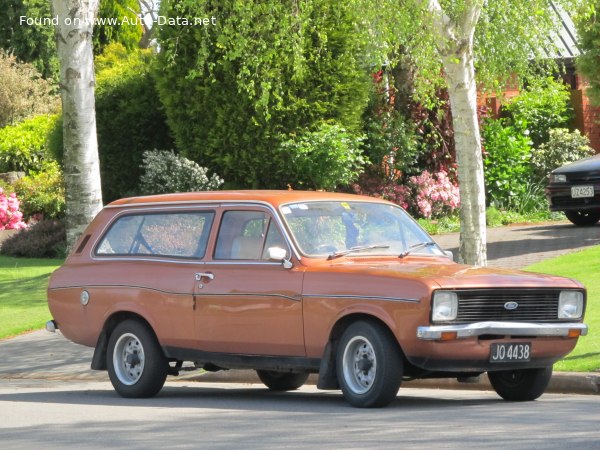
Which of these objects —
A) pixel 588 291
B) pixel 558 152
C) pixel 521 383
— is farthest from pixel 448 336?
pixel 558 152

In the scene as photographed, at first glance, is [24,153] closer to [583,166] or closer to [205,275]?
[583,166]

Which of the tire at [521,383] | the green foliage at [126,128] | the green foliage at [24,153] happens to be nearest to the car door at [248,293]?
the tire at [521,383]

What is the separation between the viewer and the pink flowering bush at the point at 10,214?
96.4 feet

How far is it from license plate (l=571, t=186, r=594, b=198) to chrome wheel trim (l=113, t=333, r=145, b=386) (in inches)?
536

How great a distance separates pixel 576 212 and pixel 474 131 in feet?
32.5

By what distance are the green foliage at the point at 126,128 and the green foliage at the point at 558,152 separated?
8.13 meters

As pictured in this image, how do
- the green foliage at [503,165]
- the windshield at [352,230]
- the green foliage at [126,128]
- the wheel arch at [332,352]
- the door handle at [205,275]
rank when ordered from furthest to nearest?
the green foliage at [503,165] < the green foliage at [126,128] < the door handle at [205,275] < the windshield at [352,230] < the wheel arch at [332,352]

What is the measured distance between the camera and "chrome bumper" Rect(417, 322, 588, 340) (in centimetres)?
988

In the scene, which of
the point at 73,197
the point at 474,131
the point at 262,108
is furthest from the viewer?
the point at 262,108

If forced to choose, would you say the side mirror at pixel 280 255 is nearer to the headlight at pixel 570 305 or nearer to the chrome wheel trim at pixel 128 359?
the chrome wheel trim at pixel 128 359

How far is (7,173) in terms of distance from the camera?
112ft

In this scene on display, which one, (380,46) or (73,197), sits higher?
(380,46)

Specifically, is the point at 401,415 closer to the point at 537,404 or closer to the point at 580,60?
the point at 537,404

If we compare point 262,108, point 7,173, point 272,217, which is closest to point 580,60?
point 262,108
